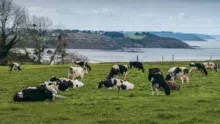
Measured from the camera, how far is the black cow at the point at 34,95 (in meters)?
20.1

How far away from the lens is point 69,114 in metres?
16.4

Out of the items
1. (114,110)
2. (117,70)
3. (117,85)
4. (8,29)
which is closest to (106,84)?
(117,85)

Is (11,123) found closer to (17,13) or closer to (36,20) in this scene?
(17,13)

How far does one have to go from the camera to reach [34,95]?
2020 centimetres

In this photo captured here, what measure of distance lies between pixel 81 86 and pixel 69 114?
11.8m

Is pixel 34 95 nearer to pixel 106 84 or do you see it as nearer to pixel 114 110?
pixel 114 110

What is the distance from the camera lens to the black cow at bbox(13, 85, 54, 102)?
793 inches

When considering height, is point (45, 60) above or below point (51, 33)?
below

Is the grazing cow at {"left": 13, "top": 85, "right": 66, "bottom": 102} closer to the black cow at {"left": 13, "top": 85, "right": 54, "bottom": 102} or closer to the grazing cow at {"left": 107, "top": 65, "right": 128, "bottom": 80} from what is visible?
the black cow at {"left": 13, "top": 85, "right": 54, "bottom": 102}

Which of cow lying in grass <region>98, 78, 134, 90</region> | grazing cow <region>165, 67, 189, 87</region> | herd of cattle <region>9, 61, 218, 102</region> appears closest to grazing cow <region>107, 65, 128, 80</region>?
herd of cattle <region>9, 61, 218, 102</region>

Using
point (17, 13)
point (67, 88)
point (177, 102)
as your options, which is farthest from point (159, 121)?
point (17, 13)

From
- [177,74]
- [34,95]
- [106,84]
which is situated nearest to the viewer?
[34,95]

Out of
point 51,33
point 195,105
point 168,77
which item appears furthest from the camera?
point 51,33

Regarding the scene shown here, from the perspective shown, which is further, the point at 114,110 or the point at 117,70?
the point at 117,70
